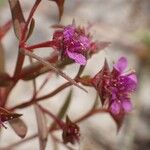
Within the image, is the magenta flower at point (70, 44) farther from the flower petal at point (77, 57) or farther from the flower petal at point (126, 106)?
the flower petal at point (126, 106)

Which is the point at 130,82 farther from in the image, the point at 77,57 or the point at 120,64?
the point at 77,57

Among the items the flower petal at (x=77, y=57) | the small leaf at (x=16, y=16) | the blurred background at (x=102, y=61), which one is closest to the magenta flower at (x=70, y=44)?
the flower petal at (x=77, y=57)

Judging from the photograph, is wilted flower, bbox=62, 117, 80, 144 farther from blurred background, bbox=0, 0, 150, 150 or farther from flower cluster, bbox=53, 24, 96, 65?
blurred background, bbox=0, 0, 150, 150

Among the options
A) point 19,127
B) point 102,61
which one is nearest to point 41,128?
point 19,127

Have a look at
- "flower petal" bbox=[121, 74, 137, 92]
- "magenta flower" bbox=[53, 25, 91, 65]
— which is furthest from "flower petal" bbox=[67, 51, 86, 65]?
"flower petal" bbox=[121, 74, 137, 92]

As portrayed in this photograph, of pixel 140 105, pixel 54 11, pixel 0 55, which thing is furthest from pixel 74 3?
pixel 0 55

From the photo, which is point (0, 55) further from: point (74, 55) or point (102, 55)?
point (102, 55)
